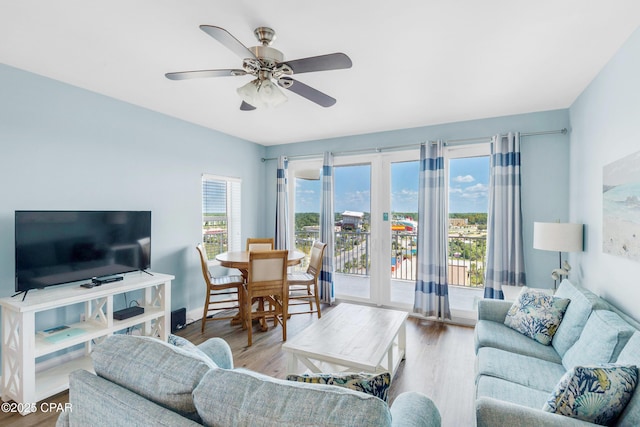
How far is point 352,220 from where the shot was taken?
4648 mm

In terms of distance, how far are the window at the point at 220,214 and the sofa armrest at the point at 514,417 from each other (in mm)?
3667

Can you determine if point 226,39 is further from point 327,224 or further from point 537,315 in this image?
point 327,224

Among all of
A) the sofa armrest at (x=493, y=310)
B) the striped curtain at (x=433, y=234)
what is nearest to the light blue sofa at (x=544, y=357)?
the sofa armrest at (x=493, y=310)

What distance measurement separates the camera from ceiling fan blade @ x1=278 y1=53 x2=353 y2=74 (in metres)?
1.68

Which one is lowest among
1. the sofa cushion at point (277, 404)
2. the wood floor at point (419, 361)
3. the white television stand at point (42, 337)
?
the wood floor at point (419, 361)

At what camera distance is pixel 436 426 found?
117cm

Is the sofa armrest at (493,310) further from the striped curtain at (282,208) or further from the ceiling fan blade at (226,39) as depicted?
the striped curtain at (282,208)

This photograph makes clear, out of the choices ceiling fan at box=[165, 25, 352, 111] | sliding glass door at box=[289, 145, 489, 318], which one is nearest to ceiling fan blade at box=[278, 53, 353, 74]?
ceiling fan at box=[165, 25, 352, 111]

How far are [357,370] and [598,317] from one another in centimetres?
146

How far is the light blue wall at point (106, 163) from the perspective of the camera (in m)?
2.44

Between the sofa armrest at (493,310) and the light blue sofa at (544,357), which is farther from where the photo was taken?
the sofa armrest at (493,310)

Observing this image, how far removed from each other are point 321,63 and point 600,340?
7.07ft

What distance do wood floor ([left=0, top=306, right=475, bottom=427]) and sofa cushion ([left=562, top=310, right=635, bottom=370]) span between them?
2.35ft

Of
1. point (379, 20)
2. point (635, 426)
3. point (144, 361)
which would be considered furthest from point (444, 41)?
point (144, 361)
